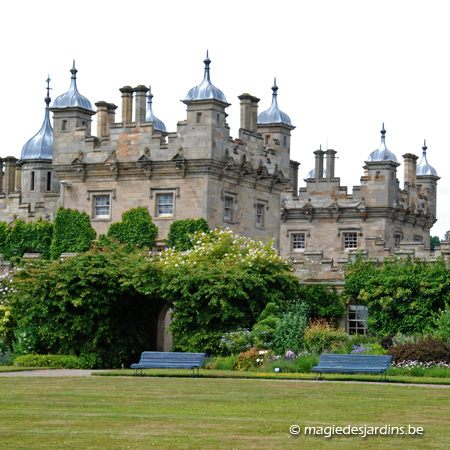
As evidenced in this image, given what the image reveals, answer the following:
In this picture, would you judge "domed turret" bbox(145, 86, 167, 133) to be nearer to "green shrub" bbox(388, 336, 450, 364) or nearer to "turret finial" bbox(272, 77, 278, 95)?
"turret finial" bbox(272, 77, 278, 95)

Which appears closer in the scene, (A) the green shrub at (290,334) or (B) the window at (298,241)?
(A) the green shrub at (290,334)

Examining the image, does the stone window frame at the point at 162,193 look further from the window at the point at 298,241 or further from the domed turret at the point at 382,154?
the domed turret at the point at 382,154

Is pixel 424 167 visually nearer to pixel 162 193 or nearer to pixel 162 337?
pixel 162 193

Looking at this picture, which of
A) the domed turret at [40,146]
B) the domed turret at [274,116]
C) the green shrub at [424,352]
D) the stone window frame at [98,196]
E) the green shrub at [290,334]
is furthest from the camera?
the domed turret at [40,146]

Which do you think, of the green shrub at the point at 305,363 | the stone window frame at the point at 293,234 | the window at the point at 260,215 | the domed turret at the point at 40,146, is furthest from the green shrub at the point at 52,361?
the domed turret at the point at 40,146

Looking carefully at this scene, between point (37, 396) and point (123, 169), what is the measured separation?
25766 millimetres

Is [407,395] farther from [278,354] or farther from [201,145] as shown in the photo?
[201,145]

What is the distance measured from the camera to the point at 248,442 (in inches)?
557

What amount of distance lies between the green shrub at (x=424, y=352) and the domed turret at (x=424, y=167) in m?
35.8

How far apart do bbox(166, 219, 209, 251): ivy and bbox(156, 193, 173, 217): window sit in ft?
3.38

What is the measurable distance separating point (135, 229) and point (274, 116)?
1009 cm

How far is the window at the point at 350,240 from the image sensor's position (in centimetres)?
5553

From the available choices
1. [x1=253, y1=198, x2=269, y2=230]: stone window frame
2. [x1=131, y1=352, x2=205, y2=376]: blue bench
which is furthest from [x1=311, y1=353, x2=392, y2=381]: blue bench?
[x1=253, y1=198, x2=269, y2=230]: stone window frame

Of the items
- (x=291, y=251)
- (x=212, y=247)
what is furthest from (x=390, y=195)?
(x=212, y=247)
